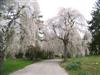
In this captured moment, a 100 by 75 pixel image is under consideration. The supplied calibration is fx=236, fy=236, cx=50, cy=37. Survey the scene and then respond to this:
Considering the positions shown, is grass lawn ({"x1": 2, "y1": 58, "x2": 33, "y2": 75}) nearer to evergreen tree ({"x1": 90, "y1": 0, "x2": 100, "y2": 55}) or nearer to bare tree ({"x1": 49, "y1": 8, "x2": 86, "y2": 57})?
bare tree ({"x1": 49, "y1": 8, "x2": 86, "y2": 57})

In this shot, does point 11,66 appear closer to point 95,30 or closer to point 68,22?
point 68,22

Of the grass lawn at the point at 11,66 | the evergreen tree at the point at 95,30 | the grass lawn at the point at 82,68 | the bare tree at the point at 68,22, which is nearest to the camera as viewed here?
the grass lawn at the point at 82,68

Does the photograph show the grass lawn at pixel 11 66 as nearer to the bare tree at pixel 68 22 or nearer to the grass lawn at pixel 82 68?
the grass lawn at pixel 82 68

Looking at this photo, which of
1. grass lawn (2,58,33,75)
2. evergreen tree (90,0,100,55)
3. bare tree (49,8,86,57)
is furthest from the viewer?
evergreen tree (90,0,100,55)

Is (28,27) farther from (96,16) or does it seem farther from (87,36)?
(96,16)

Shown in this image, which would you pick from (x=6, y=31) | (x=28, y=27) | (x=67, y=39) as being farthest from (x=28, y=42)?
(x=67, y=39)

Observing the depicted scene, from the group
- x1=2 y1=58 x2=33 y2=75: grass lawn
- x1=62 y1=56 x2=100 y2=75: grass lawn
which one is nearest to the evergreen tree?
x1=2 y1=58 x2=33 y2=75: grass lawn

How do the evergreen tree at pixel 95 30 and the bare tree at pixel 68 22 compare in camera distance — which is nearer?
the bare tree at pixel 68 22

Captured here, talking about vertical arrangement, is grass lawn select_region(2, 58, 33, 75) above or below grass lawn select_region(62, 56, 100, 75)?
below

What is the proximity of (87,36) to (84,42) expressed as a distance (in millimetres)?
1492

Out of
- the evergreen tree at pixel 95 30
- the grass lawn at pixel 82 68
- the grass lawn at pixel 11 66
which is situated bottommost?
the grass lawn at pixel 11 66

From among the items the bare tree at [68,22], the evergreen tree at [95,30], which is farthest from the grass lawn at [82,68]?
the evergreen tree at [95,30]

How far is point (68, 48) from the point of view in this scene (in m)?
50.2

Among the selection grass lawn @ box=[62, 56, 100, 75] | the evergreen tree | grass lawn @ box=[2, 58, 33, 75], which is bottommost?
grass lawn @ box=[2, 58, 33, 75]
